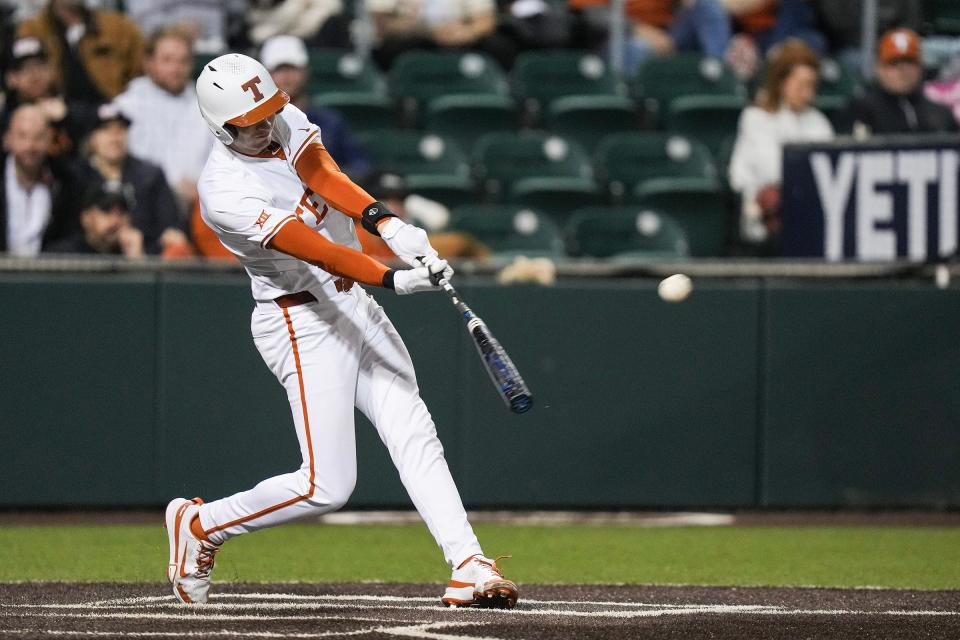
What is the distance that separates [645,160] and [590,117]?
0.65 m

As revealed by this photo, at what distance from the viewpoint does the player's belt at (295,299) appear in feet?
17.9

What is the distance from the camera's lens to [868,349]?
8.94 m

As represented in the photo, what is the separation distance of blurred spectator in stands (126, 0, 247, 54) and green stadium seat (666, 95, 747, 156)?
9.86 feet

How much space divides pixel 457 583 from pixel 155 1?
6039 millimetres

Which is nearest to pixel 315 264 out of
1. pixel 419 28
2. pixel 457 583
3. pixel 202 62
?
pixel 457 583

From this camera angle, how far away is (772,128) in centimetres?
1020

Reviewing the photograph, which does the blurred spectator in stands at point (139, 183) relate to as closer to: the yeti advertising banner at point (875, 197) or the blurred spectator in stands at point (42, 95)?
the blurred spectator in stands at point (42, 95)

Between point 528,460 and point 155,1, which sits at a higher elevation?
point 155,1

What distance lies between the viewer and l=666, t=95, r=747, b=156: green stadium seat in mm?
11102

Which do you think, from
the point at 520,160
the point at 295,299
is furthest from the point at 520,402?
the point at 520,160

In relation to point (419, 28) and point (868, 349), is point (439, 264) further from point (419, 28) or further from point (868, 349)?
point (419, 28)

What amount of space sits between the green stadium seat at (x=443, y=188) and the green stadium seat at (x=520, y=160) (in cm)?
26

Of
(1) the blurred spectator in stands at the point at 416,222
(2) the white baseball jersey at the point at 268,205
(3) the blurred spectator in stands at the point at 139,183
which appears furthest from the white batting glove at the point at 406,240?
(3) the blurred spectator in stands at the point at 139,183

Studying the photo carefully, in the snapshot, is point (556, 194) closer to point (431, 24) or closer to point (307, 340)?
point (431, 24)
